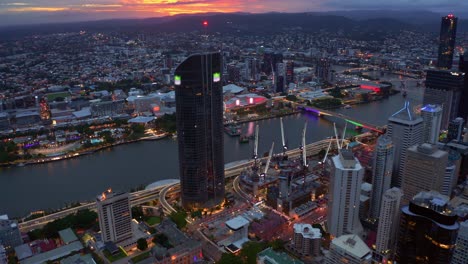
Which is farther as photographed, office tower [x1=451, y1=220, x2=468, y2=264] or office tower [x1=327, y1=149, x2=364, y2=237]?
office tower [x1=327, y1=149, x2=364, y2=237]

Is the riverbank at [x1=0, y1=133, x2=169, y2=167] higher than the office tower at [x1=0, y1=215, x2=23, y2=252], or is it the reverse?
the office tower at [x1=0, y1=215, x2=23, y2=252]

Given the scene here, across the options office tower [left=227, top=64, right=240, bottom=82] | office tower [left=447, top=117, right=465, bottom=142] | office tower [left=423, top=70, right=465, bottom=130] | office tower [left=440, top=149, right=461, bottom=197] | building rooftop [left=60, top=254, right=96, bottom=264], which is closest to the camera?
building rooftop [left=60, top=254, right=96, bottom=264]

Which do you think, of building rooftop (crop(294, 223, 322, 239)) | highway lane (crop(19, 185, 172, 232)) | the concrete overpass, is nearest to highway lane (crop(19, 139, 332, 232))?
highway lane (crop(19, 185, 172, 232))

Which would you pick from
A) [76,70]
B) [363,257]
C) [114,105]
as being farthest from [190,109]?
[76,70]

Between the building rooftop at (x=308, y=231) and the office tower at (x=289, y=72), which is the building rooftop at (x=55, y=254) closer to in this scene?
the building rooftop at (x=308, y=231)

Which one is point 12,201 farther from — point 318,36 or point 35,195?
point 318,36

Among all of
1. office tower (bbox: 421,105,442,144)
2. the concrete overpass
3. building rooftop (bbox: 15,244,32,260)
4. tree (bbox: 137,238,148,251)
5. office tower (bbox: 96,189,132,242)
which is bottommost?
the concrete overpass

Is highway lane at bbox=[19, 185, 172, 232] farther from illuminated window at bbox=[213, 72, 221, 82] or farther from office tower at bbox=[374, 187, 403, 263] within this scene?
office tower at bbox=[374, 187, 403, 263]

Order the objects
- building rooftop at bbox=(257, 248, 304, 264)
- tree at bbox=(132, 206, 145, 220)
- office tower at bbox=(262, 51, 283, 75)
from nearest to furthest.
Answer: building rooftop at bbox=(257, 248, 304, 264) < tree at bbox=(132, 206, 145, 220) < office tower at bbox=(262, 51, 283, 75)

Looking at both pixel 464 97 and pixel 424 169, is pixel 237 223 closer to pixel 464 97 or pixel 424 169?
pixel 424 169
